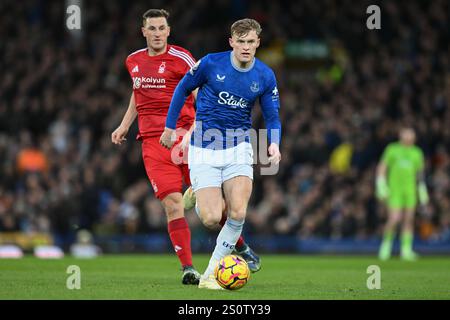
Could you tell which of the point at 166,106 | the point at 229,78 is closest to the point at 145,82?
the point at 166,106

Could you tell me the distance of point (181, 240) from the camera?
416 inches

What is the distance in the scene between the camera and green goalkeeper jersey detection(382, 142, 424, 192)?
19.3 meters

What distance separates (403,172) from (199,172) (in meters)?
10.3

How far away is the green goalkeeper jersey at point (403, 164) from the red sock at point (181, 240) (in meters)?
9.33

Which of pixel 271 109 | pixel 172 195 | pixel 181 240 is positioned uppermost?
pixel 271 109

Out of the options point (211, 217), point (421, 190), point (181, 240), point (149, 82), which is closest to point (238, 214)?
point (211, 217)

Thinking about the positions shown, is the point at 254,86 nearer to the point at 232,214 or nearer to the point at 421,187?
the point at 232,214

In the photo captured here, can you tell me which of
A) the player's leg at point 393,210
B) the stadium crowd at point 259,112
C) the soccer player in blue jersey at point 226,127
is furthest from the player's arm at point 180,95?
the stadium crowd at point 259,112

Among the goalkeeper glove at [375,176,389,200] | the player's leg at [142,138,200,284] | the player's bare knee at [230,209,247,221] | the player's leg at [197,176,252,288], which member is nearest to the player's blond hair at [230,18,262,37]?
the player's leg at [197,176,252,288]

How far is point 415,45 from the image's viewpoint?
25.4 meters

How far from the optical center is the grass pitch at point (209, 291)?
9023 millimetres

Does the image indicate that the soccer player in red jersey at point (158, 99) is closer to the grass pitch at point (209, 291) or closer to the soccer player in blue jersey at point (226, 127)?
the soccer player in blue jersey at point (226, 127)

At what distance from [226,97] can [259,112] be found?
13.7 m

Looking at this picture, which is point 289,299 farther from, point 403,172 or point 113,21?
point 113,21
